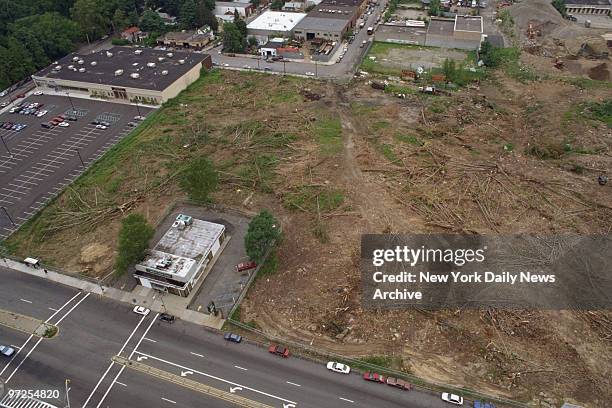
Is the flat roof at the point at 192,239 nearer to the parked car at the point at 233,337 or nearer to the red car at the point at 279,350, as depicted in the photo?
the parked car at the point at 233,337

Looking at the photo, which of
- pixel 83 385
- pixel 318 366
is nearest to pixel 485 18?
pixel 318 366

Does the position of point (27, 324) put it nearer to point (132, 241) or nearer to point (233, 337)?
point (132, 241)

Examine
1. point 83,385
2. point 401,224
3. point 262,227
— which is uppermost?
point 262,227

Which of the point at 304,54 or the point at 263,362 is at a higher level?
the point at 304,54

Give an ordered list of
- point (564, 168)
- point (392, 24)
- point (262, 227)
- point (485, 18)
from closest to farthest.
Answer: point (262, 227) → point (564, 168) → point (392, 24) → point (485, 18)

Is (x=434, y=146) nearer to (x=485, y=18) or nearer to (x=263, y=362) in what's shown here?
(x=263, y=362)

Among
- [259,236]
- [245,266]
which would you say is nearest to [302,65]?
[259,236]
